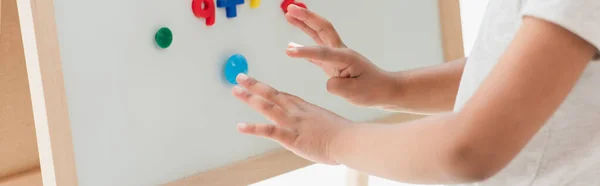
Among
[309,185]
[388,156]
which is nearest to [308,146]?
[388,156]

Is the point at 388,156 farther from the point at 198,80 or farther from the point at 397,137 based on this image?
the point at 198,80

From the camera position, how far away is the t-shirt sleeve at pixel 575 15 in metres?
0.40

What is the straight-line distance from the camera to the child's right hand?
0.65m

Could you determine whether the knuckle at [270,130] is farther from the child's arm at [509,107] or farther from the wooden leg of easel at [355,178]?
the wooden leg of easel at [355,178]

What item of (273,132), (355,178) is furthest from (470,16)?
(273,132)

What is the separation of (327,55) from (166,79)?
0.17 metres

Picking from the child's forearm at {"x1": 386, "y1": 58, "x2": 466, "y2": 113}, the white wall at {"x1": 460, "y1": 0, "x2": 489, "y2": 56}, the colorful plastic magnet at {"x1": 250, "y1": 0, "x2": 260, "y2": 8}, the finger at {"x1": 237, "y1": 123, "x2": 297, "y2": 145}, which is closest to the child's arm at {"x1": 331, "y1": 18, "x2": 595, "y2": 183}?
the finger at {"x1": 237, "y1": 123, "x2": 297, "y2": 145}

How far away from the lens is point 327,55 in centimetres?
60

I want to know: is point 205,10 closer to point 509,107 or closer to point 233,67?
point 233,67

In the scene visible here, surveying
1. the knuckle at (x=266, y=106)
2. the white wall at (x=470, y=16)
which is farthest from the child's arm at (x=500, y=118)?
the white wall at (x=470, y=16)

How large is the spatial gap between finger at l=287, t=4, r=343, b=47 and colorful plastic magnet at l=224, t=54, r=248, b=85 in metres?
0.10

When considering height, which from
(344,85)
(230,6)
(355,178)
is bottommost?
(355,178)

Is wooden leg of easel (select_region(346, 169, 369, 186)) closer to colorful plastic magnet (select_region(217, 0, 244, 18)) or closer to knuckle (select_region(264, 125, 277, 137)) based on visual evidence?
colorful plastic magnet (select_region(217, 0, 244, 18))

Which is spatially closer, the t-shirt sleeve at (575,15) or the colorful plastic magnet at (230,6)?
the t-shirt sleeve at (575,15)
